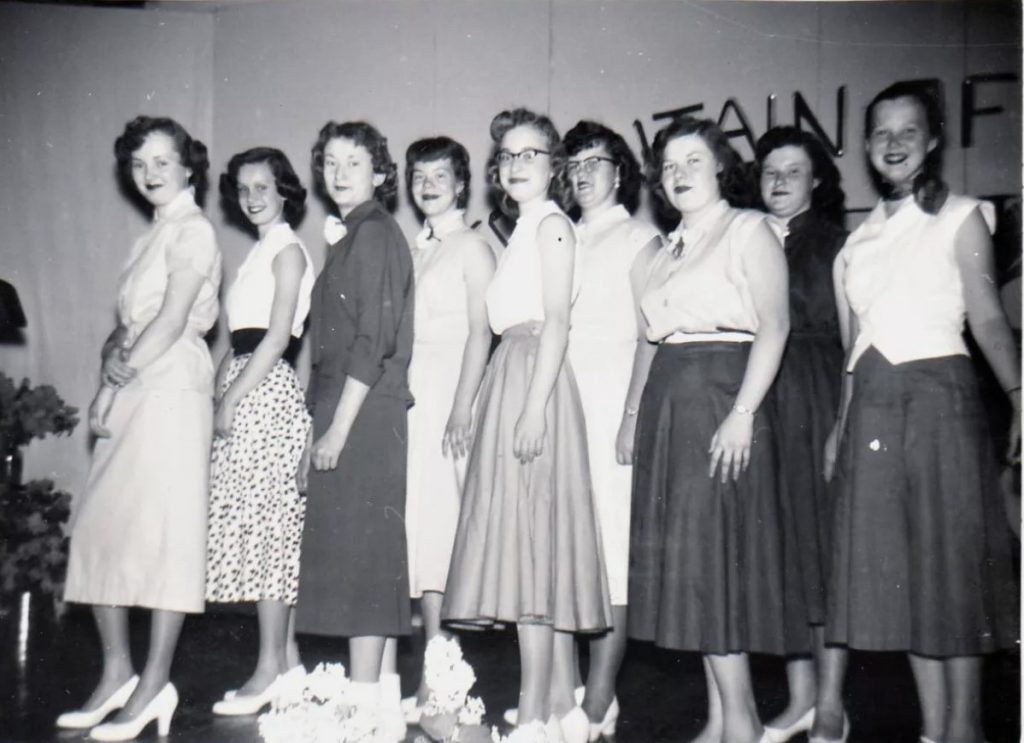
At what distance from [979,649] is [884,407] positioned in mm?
673

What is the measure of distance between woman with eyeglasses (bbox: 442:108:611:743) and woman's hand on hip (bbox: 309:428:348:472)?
40 cm

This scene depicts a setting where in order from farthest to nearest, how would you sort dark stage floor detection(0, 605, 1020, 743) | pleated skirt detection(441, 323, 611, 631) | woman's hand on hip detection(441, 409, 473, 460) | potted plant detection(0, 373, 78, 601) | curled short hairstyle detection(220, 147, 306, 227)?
potted plant detection(0, 373, 78, 601)
curled short hairstyle detection(220, 147, 306, 227)
woman's hand on hip detection(441, 409, 473, 460)
dark stage floor detection(0, 605, 1020, 743)
pleated skirt detection(441, 323, 611, 631)

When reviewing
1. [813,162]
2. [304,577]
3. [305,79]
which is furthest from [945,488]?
[305,79]

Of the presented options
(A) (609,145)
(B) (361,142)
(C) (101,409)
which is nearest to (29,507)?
(C) (101,409)

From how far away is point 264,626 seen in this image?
3611 mm

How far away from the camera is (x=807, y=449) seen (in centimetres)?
336

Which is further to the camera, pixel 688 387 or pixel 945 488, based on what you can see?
pixel 688 387

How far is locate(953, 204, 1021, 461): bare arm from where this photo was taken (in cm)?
281

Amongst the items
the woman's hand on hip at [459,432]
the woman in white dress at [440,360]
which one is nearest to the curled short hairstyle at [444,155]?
the woman in white dress at [440,360]

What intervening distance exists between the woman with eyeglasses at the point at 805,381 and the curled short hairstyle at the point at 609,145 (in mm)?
485

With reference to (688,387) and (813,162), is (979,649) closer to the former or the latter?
(688,387)

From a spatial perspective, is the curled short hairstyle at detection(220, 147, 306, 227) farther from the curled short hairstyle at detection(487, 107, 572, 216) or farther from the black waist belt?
the curled short hairstyle at detection(487, 107, 572, 216)

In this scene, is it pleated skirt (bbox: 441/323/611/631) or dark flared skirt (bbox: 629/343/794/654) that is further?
pleated skirt (bbox: 441/323/611/631)

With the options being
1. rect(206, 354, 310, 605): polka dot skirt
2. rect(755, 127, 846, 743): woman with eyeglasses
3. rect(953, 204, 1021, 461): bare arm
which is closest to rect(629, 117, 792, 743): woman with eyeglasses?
rect(755, 127, 846, 743): woman with eyeglasses
